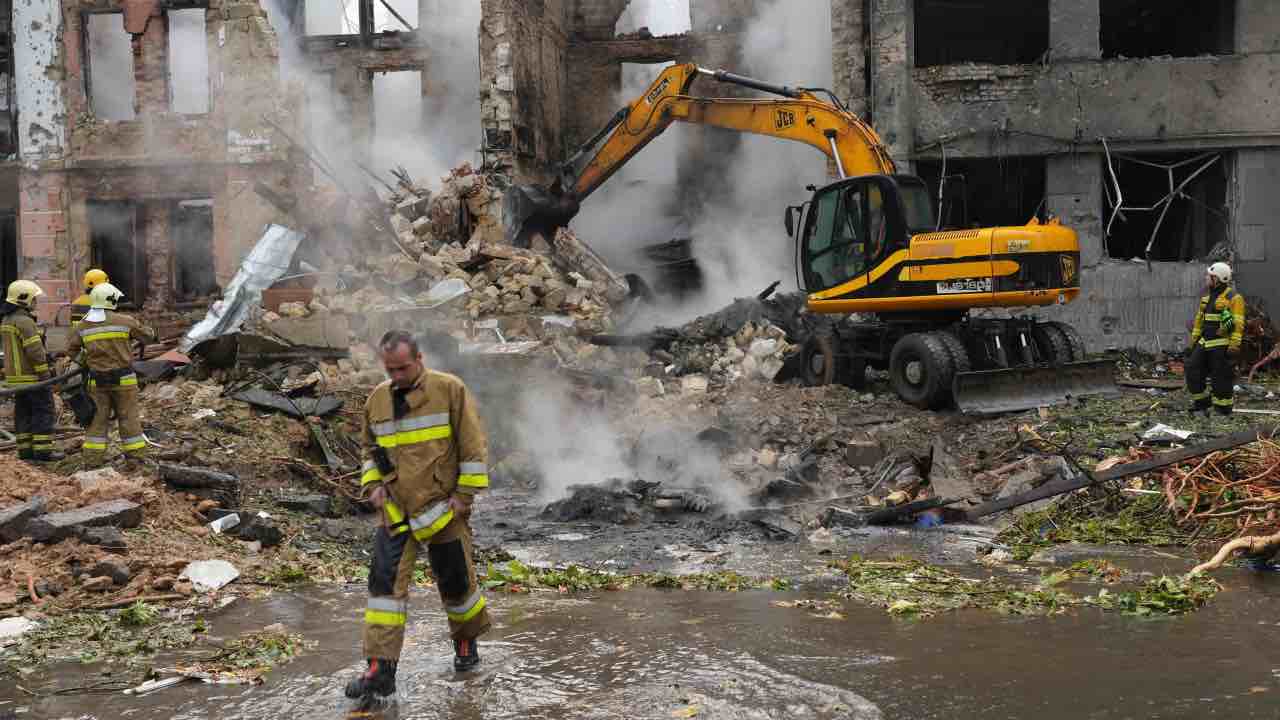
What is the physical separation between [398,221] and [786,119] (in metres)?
8.28

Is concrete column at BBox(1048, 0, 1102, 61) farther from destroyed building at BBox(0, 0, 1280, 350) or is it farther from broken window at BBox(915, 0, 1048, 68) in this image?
broken window at BBox(915, 0, 1048, 68)

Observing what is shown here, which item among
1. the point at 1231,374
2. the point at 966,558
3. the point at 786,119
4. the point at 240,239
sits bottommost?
the point at 966,558

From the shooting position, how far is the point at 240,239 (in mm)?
19922

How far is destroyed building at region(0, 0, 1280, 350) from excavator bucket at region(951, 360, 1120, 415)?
3.84m

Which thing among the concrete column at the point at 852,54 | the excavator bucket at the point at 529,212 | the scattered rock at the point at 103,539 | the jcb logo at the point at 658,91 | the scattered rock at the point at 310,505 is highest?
the concrete column at the point at 852,54

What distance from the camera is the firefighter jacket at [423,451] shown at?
15.9 ft

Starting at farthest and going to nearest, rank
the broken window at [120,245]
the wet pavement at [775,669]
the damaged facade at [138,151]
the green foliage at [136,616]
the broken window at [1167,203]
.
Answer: the broken window at [120,245]
the damaged facade at [138,151]
the broken window at [1167,203]
the green foliage at [136,616]
the wet pavement at [775,669]

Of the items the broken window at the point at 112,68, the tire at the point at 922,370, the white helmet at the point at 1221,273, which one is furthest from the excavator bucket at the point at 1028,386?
the broken window at the point at 112,68

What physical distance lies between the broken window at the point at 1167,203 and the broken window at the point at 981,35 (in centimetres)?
320

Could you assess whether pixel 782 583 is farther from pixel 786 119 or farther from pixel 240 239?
pixel 240 239

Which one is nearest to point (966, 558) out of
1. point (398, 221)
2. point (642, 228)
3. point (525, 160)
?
point (398, 221)

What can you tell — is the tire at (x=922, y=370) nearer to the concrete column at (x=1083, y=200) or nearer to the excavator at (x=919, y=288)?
the excavator at (x=919, y=288)

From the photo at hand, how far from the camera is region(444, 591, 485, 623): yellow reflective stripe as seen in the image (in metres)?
5.00

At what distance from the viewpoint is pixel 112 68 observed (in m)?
25.1
